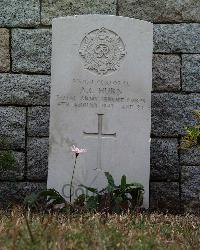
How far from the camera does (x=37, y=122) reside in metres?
5.27

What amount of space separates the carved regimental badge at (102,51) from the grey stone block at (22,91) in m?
0.71

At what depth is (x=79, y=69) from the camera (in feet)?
15.3

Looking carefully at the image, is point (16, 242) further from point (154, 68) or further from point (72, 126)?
point (154, 68)

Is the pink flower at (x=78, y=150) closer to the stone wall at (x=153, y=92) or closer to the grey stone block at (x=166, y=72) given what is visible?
the stone wall at (x=153, y=92)

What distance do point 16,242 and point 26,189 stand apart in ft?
9.12

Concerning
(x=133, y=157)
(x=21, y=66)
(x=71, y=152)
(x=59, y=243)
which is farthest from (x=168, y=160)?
(x=59, y=243)

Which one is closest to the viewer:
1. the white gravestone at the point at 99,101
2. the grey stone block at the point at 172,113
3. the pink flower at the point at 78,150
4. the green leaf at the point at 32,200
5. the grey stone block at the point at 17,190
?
the green leaf at the point at 32,200

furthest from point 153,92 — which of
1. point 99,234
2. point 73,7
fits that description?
point 99,234

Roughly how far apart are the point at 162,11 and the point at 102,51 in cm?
94

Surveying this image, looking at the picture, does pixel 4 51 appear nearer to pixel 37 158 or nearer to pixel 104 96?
pixel 37 158

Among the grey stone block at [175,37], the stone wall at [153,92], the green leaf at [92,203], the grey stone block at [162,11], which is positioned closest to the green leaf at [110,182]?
the green leaf at [92,203]

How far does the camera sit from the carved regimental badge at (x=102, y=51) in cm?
468

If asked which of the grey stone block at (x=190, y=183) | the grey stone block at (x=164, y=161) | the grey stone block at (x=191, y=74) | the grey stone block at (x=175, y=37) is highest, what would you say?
the grey stone block at (x=175, y=37)

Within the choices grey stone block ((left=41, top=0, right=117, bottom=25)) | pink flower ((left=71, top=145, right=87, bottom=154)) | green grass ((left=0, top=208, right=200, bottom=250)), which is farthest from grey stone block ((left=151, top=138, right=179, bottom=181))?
green grass ((left=0, top=208, right=200, bottom=250))
